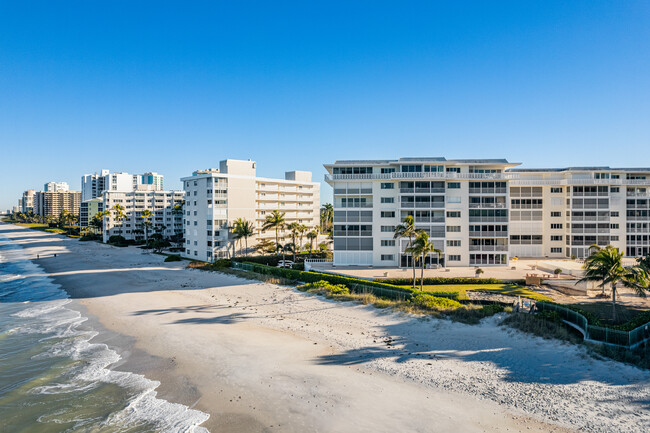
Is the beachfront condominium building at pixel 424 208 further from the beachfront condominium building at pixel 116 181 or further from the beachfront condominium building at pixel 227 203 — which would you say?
the beachfront condominium building at pixel 116 181

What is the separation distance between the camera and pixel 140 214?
378 feet

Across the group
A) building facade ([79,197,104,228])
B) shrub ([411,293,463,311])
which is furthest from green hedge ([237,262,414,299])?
building facade ([79,197,104,228])

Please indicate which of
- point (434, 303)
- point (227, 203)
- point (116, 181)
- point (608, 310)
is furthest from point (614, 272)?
point (116, 181)

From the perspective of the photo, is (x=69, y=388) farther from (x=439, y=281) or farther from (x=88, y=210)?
(x=88, y=210)

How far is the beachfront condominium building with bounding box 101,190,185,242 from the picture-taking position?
114000 mm

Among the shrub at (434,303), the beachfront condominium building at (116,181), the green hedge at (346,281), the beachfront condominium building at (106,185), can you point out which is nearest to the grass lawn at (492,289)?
the green hedge at (346,281)

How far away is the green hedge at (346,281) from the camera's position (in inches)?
1395

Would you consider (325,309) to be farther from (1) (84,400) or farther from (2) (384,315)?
(1) (84,400)

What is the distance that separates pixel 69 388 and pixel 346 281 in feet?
91.4

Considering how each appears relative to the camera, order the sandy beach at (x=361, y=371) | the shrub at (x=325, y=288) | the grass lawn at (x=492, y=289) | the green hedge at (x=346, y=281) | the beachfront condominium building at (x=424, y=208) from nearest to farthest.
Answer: the sandy beach at (x=361, y=371) < the green hedge at (x=346, y=281) < the shrub at (x=325, y=288) < the grass lawn at (x=492, y=289) < the beachfront condominium building at (x=424, y=208)

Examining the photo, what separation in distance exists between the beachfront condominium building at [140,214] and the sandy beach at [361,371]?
82994 mm

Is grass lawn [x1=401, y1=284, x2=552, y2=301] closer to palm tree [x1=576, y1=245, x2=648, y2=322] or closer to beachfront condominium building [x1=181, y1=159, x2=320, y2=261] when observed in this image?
palm tree [x1=576, y1=245, x2=648, y2=322]

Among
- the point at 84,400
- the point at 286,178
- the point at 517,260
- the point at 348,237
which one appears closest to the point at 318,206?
the point at 286,178

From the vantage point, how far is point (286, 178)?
82.9 metres
